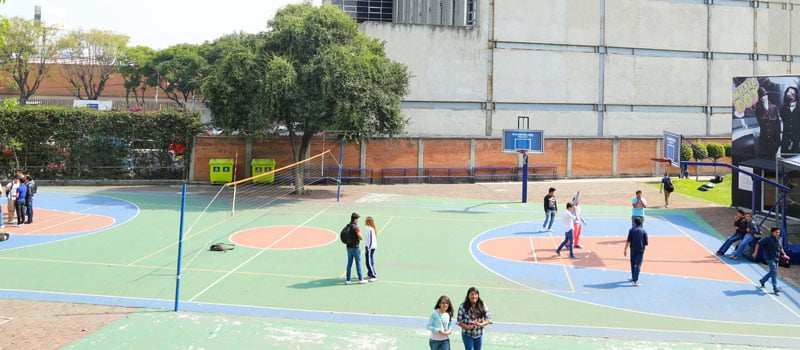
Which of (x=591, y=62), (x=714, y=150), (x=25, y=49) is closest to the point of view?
(x=714, y=150)

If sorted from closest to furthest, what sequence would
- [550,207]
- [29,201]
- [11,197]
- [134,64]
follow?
[550,207], [11,197], [29,201], [134,64]

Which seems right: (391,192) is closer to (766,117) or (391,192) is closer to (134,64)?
(766,117)

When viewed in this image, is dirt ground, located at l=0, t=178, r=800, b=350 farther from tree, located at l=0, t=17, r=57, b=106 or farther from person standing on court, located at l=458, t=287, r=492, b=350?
tree, located at l=0, t=17, r=57, b=106

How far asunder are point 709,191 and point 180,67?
181 ft

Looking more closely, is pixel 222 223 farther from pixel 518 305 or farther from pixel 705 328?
pixel 705 328

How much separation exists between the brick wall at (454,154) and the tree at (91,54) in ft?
123

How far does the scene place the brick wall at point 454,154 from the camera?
3381 centimetres

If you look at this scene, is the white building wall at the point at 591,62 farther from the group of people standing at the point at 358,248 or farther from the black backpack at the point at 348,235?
the black backpack at the point at 348,235

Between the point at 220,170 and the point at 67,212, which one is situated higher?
the point at 220,170

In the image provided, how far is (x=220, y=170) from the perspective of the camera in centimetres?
3288

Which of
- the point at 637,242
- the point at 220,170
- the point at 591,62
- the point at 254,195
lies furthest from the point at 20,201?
the point at 591,62

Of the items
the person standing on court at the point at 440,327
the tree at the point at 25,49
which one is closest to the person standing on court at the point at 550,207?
the person standing on court at the point at 440,327

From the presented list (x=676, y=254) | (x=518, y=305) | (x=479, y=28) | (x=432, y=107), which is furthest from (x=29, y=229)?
(x=479, y=28)

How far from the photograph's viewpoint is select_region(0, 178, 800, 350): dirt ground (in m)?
10.9
